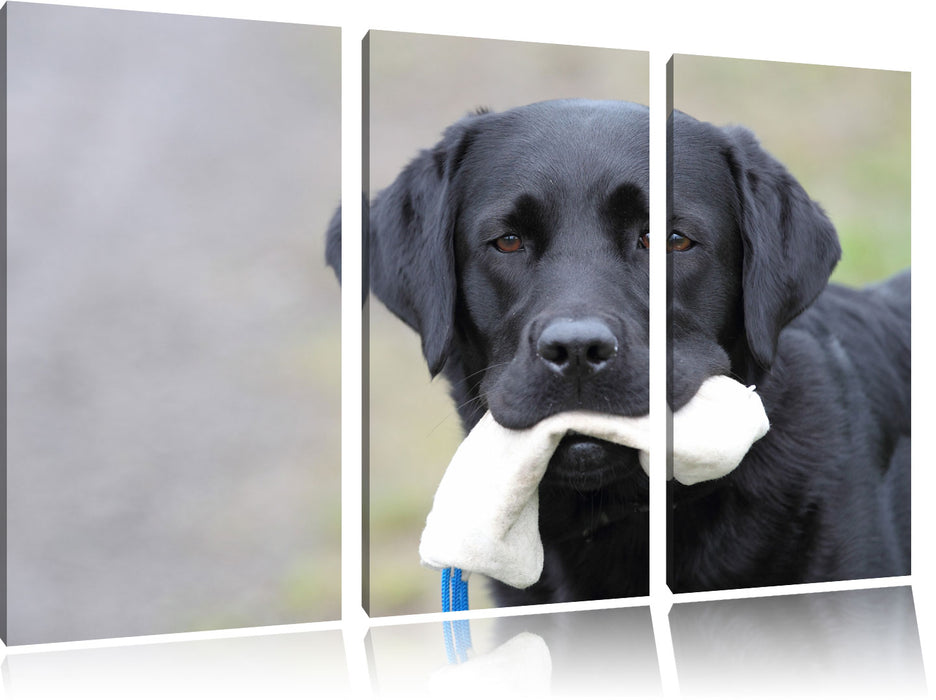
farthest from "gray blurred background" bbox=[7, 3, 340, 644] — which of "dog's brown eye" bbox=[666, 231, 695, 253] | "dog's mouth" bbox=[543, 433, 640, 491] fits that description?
"dog's brown eye" bbox=[666, 231, 695, 253]

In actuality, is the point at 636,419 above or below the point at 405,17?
below

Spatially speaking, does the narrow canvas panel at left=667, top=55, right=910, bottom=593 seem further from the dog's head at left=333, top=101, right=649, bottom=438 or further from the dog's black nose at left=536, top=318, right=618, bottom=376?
the dog's black nose at left=536, top=318, right=618, bottom=376

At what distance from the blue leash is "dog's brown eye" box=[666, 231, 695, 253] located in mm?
933

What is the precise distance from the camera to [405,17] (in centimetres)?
283

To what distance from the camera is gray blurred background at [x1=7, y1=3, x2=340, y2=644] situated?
2.58m

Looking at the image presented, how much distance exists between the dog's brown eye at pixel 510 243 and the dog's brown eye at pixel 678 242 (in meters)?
0.37

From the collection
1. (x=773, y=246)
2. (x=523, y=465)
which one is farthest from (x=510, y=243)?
(x=773, y=246)

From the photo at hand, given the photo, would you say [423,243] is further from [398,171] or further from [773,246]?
[773,246]

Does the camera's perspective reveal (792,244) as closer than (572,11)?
Yes

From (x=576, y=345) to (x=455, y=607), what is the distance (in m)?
0.85

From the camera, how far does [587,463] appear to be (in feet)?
8.39

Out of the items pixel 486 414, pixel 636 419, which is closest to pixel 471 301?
pixel 486 414

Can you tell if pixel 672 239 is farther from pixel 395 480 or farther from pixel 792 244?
pixel 395 480

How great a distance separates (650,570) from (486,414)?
2.20 ft
